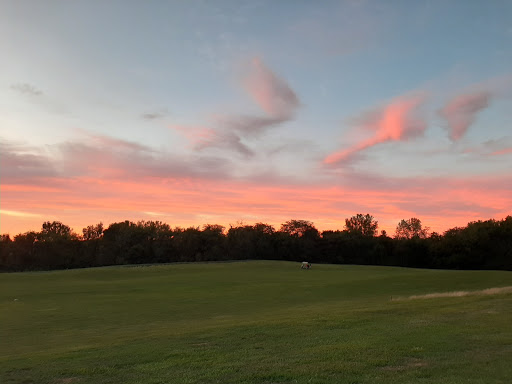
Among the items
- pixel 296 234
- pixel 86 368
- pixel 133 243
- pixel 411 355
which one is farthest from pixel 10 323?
pixel 296 234

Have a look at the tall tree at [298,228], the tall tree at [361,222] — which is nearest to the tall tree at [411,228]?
the tall tree at [361,222]

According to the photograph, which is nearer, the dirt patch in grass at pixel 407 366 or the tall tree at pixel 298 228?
the dirt patch in grass at pixel 407 366

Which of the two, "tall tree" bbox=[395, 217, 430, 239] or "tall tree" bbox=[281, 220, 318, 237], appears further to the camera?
"tall tree" bbox=[395, 217, 430, 239]

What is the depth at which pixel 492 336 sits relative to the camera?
12.6m

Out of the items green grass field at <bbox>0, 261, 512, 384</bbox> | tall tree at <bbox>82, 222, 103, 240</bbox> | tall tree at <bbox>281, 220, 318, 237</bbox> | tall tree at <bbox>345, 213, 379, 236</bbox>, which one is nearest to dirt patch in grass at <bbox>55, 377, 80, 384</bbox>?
green grass field at <bbox>0, 261, 512, 384</bbox>

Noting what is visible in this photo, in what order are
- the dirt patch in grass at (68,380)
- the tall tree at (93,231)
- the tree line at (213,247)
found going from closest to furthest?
the dirt patch in grass at (68,380), the tree line at (213,247), the tall tree at (93,231)

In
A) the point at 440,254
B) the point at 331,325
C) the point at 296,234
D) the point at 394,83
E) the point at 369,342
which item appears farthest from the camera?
the point at 296,234

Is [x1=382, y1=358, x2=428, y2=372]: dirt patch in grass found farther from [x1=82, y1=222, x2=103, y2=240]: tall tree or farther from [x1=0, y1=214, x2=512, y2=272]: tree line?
[x1=82, y1=222, x2=103, y2=240]: tall tree

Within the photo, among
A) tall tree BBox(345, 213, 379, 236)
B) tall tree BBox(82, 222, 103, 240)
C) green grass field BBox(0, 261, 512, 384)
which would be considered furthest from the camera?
tall tree BBox(345, 213, 379, 236)

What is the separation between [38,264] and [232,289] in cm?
8782

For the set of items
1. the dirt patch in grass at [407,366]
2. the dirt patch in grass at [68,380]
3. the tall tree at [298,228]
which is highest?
the tall tree at [298,228]

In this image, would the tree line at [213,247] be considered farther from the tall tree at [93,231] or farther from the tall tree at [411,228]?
the tall tree at [411,228]

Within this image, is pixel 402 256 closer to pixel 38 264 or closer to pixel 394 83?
pixel 394 83

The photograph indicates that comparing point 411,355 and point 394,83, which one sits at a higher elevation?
point 394,83
